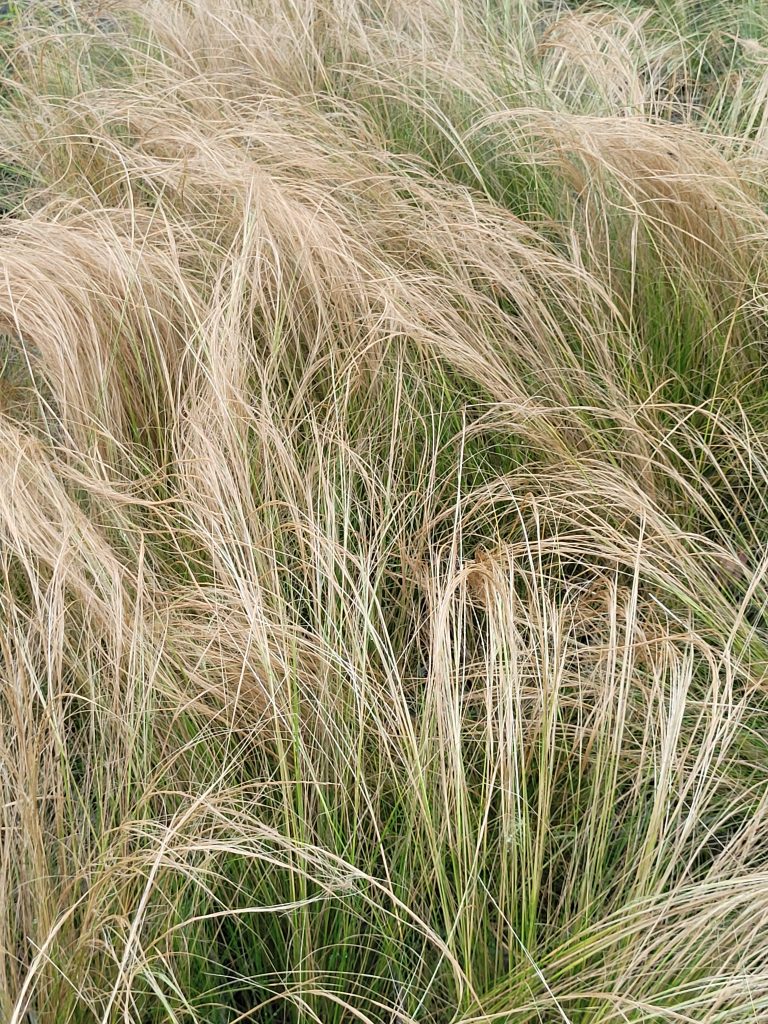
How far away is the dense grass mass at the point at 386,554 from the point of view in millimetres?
1233

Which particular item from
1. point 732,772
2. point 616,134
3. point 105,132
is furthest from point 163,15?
point 732,772

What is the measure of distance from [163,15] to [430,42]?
0.74 metres

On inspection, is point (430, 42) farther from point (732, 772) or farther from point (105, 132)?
point (732, 772)

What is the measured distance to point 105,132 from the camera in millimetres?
2469

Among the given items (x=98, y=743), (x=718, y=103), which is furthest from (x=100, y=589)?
(x=718, y=103)

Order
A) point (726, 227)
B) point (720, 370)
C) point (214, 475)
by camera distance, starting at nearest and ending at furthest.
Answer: point (214, 475), point (720, 370), point (726, 227)

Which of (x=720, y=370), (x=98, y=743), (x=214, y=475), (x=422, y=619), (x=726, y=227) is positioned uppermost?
(x=726, y=227)

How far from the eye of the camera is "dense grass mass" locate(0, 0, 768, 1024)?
1.23m

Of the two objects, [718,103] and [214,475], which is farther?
[718,103]

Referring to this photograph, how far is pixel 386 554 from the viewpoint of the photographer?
1.56 meters

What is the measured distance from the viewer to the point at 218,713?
4.50 feet

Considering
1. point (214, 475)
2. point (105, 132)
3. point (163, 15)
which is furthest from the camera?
point (163, 15)

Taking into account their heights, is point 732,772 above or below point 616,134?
below

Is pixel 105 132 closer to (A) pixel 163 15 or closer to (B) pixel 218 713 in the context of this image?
(A) pixel 163 15
